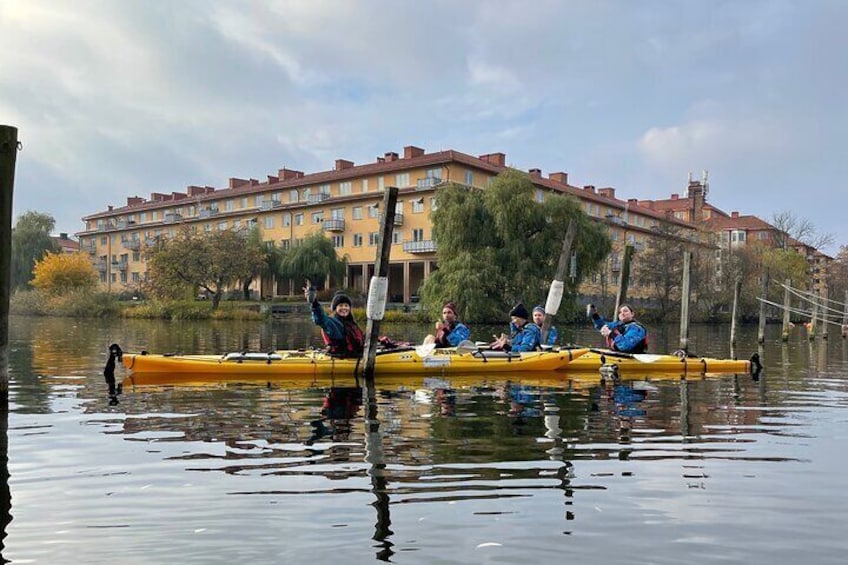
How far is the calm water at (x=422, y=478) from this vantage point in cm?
504

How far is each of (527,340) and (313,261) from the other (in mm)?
46578

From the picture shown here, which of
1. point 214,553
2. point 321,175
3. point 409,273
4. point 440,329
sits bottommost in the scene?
point 214,553

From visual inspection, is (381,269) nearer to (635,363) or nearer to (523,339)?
(523,339)

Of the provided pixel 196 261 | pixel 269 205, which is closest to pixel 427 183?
pixel 196 261

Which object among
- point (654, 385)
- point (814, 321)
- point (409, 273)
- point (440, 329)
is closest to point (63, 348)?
point (440, 329)

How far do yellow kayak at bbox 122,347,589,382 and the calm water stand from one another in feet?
6.05

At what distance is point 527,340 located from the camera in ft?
56.7

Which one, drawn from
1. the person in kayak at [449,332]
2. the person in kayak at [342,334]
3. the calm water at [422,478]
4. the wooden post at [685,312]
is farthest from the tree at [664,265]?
the person in kayak at [342,334]

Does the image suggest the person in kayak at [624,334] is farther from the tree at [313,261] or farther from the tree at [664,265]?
the tree at [664,265]

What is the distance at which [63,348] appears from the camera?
77.3 feet

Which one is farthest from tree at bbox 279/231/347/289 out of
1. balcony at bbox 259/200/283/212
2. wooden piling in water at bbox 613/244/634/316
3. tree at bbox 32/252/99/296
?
wooden piling in water at bbox 613/244/634/316

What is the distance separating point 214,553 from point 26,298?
62653 millimetres

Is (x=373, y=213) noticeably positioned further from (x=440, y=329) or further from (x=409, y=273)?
(x=440, y=329)

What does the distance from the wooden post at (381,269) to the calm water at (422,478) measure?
7.14ft
